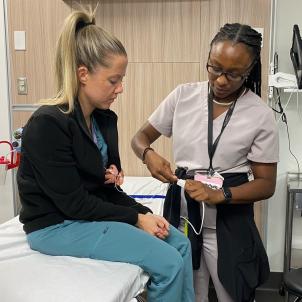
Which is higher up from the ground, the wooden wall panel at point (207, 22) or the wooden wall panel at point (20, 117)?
the wooden wall panel at point (207, 22)

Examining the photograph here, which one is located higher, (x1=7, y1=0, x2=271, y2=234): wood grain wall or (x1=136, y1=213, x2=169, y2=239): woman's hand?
(x1=7, y1=0, x2=271, y2=234): wood grain wall

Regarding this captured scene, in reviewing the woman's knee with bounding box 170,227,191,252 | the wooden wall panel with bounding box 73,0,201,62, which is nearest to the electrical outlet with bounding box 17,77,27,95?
the wooden wall panel with bounding box 73,0,201,62

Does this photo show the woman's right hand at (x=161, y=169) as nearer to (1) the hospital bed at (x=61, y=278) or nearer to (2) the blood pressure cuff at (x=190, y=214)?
(2) the blood pressure cuff at (x=190, y=214)

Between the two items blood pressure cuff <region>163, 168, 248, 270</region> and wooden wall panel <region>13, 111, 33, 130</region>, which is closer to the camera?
blood pressure cuff <region>163, 168, 248, 270</region>

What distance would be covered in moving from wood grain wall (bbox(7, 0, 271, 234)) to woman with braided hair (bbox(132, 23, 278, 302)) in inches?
39.2

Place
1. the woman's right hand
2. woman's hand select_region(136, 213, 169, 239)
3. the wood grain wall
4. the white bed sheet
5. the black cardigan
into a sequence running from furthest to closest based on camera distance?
the wood grain wall < the woman's right hand < woman's hand select_region(136, 213, 169, 239) < the black cardigan < the white bed sheet

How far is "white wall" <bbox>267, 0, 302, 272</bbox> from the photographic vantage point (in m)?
2.33

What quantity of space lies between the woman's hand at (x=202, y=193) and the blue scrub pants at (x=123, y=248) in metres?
0.25

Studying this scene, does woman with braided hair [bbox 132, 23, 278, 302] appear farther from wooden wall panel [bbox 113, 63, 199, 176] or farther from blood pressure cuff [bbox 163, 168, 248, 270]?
wooden wall panel [bbox 113, 63, 199, 176]

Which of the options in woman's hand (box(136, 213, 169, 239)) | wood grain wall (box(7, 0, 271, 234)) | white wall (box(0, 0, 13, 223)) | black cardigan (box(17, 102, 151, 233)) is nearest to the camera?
black cardigan (box(17, 102, 151, 233))

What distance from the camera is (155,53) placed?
2.54m

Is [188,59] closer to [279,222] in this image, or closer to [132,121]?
Answer: [132,121]

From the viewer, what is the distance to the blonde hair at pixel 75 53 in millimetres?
1217

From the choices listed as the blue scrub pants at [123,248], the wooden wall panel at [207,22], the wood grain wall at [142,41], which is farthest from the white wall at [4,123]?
the blue scrub pants at [123,248]
